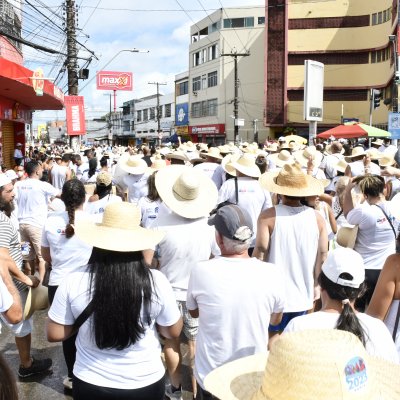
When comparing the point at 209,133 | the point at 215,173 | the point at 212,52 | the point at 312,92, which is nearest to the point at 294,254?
the point at 215,173

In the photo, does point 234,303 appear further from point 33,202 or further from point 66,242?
point 33,202

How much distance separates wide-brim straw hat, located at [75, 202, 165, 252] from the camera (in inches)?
111

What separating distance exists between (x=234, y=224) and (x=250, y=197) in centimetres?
314

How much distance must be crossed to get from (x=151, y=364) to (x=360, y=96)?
46.7 meters

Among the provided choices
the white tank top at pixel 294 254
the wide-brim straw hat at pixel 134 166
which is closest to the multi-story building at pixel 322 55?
the wide-brim straw hat at pixel 134 166

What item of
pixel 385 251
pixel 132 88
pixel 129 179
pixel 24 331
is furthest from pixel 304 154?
pixel 132 88

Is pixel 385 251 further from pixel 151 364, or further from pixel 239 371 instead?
pixel 239 371

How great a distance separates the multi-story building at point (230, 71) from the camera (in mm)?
51562

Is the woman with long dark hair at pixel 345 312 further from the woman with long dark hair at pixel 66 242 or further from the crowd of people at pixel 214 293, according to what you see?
the woman with long dark hair at pixel 66 242

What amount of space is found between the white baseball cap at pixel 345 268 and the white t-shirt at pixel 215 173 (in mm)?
5671

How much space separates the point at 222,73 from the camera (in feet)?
176

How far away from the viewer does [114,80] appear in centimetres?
4303

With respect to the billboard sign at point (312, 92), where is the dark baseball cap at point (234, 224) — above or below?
below

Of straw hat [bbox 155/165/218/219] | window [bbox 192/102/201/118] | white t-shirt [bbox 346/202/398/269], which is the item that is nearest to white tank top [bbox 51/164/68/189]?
straw hat [bbox 155/165/218/219]
